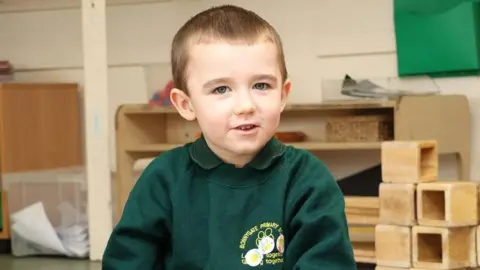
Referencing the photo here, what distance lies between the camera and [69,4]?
8.13ft

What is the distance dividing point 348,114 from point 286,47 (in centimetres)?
30

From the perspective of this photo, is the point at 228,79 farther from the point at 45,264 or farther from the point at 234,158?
the point at 45,264

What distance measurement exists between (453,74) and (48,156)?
1.33 metres

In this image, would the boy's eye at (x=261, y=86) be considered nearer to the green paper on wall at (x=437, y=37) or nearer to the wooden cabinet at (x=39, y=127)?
the green paper on wall at (x=437, y=37)

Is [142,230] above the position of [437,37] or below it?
below

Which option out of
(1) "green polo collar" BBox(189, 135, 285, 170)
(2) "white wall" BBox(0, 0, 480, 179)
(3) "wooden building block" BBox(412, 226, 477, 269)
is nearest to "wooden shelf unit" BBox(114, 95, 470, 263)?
(2) "white wall" BBox(0, 0, 480, 179)

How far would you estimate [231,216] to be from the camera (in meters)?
0.85

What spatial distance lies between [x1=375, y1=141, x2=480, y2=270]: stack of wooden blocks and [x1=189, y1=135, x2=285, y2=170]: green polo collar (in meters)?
0.82

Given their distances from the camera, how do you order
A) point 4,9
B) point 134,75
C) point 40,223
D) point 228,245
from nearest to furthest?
point 228,245
point 40,223
point 134,75
point 4,9

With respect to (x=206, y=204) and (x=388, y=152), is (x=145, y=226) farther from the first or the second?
(x=388, y=152)

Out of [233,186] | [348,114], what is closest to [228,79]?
[233,186]

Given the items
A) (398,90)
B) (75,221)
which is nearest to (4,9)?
(75,221)

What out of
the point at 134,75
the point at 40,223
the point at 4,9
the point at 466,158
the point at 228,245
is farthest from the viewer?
the point at 4,9

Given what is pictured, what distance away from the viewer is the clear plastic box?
7.17 ft
